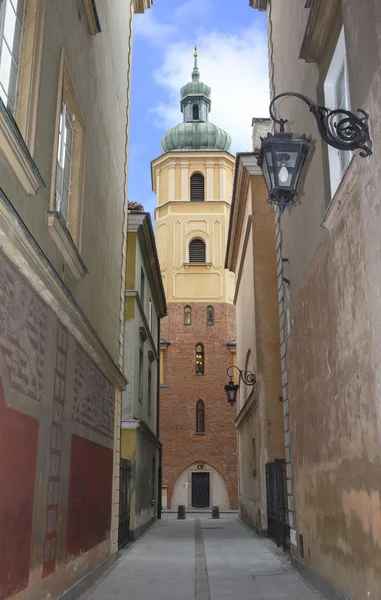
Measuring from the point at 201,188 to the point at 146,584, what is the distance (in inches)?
1402

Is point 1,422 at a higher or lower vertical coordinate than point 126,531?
higher

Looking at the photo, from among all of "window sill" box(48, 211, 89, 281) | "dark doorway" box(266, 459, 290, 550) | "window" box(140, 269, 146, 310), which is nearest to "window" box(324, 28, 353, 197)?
"window sill" box(48, 211, 89, 281)

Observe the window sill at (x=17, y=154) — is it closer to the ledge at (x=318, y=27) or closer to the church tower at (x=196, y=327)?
the ledge at (x=318, y=27)

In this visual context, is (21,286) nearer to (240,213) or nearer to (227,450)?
(240,213)

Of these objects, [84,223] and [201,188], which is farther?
[201,188]

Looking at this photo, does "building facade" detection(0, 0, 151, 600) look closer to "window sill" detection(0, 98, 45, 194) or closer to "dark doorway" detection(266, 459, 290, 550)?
"window sill" detection(0, 98, 45, 194)

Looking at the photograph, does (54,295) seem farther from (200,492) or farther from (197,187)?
(197,187)

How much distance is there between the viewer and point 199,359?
132ft

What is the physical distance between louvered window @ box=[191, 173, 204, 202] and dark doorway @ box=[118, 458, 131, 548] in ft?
93.2

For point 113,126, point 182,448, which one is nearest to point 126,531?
point 113,126

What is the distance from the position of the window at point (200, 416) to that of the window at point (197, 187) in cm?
1294

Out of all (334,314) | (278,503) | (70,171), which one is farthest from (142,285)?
(334,314)

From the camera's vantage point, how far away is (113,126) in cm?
1288

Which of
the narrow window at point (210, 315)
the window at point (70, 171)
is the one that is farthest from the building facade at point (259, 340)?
the narrow window at point (210, 315)
